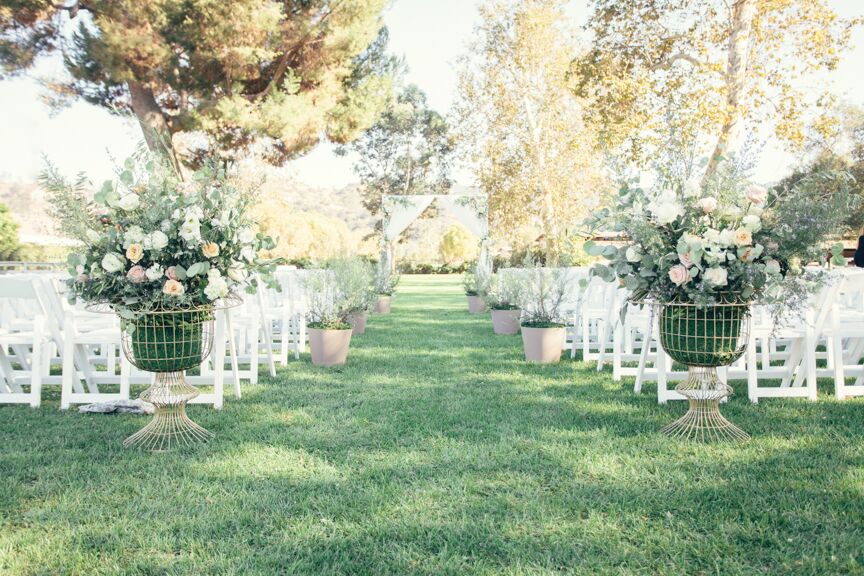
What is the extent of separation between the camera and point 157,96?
13.3m

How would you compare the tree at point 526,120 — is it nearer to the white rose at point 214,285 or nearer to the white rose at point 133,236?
the white rose at point 214,285

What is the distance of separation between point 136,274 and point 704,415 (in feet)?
10.00

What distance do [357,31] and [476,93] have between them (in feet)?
18.6

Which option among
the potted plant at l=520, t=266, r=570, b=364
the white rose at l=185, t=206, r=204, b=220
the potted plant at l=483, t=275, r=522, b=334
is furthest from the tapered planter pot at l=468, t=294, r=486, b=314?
the white rose at l=185, t=206, r=204, b=220

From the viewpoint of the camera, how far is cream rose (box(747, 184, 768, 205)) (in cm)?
316

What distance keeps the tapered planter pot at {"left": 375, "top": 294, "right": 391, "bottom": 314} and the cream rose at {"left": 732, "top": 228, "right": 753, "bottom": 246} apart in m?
7.96

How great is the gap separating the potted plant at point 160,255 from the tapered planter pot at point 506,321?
15.8 ft

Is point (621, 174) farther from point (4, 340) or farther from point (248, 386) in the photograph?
point (4, 340)

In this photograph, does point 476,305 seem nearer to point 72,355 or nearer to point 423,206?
point 423,206

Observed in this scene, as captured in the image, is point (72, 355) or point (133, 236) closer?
point (133, 236)

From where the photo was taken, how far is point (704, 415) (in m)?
3.65

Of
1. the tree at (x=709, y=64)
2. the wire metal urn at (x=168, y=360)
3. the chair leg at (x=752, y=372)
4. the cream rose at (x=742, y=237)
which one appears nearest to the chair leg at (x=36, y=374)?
the wire metal urn at (x=168, y=360)

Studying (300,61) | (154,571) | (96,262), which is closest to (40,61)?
(300,61)

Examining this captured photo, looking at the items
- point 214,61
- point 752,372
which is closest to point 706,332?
point 752,372
